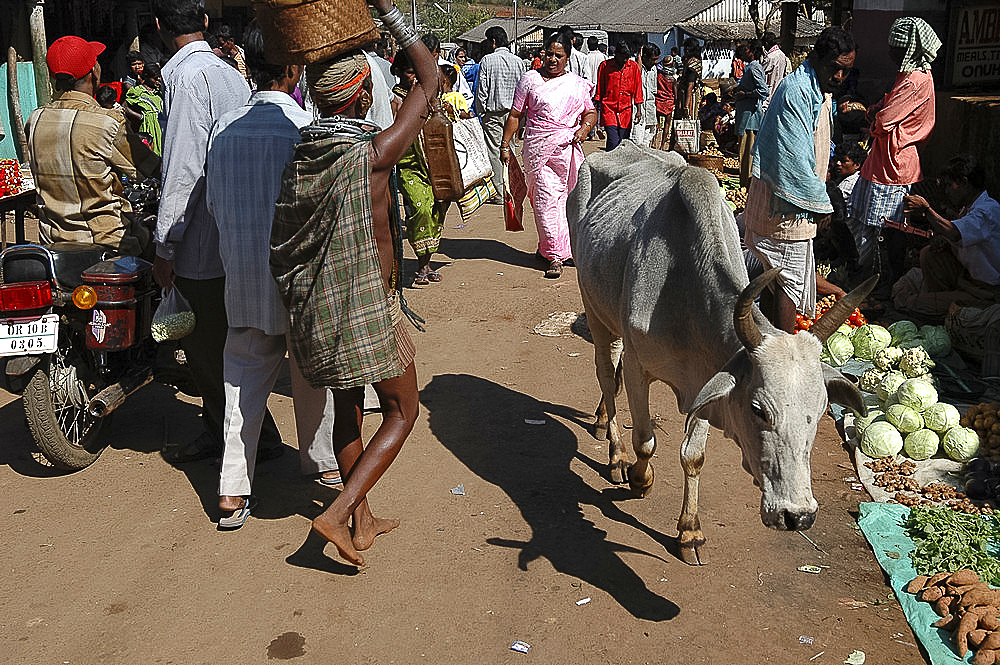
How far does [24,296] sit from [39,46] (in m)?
8.40

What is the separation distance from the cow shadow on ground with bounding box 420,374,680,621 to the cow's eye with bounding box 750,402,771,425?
103cm

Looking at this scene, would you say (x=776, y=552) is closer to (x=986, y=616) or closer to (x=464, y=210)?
(x=986, y=616)

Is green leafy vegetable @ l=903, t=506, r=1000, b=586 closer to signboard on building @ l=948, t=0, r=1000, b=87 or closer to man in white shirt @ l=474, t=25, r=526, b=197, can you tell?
signboard on building @ l=948, t=0, r=1000, b=87

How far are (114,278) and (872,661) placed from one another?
13.6 ft

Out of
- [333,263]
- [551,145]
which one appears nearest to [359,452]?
[333,263]

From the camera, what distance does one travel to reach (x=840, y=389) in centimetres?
361

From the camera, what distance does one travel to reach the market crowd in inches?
147

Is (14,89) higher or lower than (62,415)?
higher

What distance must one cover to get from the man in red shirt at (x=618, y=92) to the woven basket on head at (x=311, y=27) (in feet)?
33.0

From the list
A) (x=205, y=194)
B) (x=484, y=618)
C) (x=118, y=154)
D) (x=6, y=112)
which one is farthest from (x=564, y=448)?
(x=6, y=112)

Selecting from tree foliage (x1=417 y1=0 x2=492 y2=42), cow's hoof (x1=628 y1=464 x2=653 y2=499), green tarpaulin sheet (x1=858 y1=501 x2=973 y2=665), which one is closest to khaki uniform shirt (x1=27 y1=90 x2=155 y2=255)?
cow's hoof (x1=628 y1=464 x2=653 y2=499)

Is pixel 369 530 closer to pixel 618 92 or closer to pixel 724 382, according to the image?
pixel 724 382

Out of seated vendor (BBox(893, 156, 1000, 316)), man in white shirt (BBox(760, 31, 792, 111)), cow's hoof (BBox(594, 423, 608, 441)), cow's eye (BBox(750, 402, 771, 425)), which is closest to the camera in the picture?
cow's eye (BBox(750, 402, 771, 425))

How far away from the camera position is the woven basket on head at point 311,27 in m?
3.54
